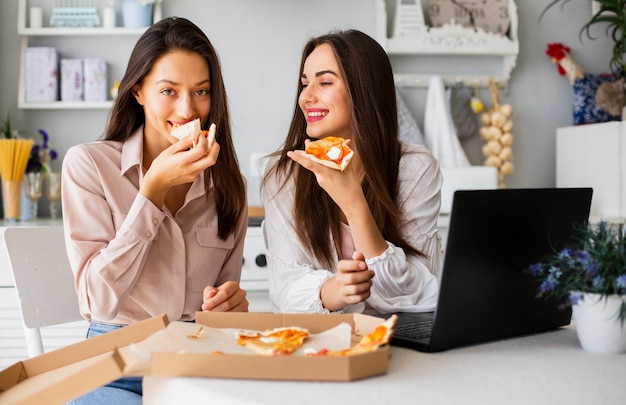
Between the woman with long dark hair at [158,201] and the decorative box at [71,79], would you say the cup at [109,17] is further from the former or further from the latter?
the woman with long dark hair at [158,201]

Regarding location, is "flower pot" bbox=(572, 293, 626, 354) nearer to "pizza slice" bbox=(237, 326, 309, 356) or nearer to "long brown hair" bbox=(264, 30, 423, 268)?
"pizza slice" bbox=(237, 326, 309, 356)

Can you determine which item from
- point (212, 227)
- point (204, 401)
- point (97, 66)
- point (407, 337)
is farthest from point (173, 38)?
point (97, 66)

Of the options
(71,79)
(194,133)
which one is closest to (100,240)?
(194,133)

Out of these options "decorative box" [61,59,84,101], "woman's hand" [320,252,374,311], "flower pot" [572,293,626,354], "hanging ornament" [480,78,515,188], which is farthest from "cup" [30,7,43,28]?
"flower pot" [572,293,626,354]

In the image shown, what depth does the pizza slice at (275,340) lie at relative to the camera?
34.3 inches

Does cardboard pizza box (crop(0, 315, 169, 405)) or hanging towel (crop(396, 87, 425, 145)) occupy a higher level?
hanging towel (crop(396, 87, 425, 145))

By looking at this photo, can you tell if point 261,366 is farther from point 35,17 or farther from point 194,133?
point 35,17

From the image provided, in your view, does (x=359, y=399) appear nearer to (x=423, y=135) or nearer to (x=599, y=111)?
(x=423, y=135)

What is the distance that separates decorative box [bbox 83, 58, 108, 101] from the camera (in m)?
2.97

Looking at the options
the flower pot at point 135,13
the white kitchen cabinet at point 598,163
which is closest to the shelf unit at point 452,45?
the white kitchen cabinet at point 598,163

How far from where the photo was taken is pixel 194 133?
1416 mm

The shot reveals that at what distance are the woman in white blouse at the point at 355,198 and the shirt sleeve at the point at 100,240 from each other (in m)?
0.33

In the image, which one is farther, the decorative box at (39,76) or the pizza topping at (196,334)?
the decorative box at (39,76)

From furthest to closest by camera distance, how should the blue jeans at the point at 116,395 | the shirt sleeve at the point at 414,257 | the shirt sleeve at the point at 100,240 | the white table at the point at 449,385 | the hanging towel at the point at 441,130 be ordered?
the hanging towel at the point at 441,130
the shirt sleeve at the point at 414,257
the shirt sleeve at the point at 100,240
the blue jeans at the point at 116,395
the white table at the point at 449,385
